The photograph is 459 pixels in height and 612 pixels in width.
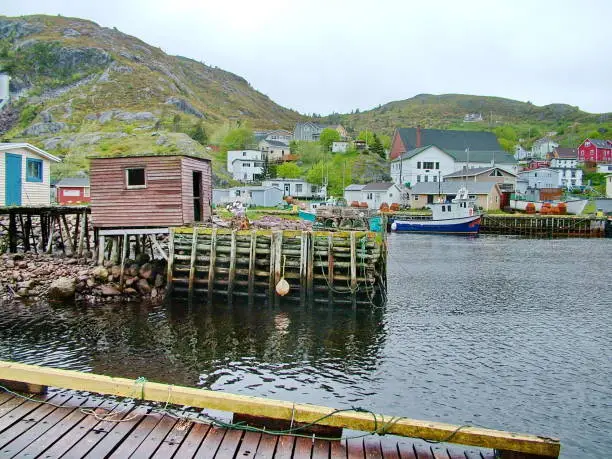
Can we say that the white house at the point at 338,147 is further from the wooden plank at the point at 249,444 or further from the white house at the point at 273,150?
the wooden plank at the point at 249,444

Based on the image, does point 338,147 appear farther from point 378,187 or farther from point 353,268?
point 353,268

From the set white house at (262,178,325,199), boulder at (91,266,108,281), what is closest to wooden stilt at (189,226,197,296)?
boulder at (91,266,108,281)

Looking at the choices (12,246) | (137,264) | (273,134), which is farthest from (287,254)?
(273,134)

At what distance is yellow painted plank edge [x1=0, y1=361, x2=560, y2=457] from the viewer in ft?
21.2

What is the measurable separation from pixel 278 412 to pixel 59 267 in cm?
2379

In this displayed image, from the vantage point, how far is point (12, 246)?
100ft

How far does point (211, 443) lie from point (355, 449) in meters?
1.98

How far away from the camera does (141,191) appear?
82.7ft

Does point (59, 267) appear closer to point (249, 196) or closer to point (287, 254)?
point (287, 254)

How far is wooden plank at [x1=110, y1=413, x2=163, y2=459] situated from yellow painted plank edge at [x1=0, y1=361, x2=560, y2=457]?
0.32 meters

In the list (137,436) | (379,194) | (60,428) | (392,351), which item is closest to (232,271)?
(392,351)

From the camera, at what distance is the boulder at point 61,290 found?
76.4 feet

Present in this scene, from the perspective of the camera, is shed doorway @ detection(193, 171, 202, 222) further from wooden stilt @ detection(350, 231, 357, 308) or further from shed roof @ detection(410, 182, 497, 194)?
shed roof @ detection(410, 182, 497, 194)

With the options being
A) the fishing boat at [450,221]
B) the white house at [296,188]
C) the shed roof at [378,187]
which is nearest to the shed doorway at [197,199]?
the fishing boat at [450,221]
